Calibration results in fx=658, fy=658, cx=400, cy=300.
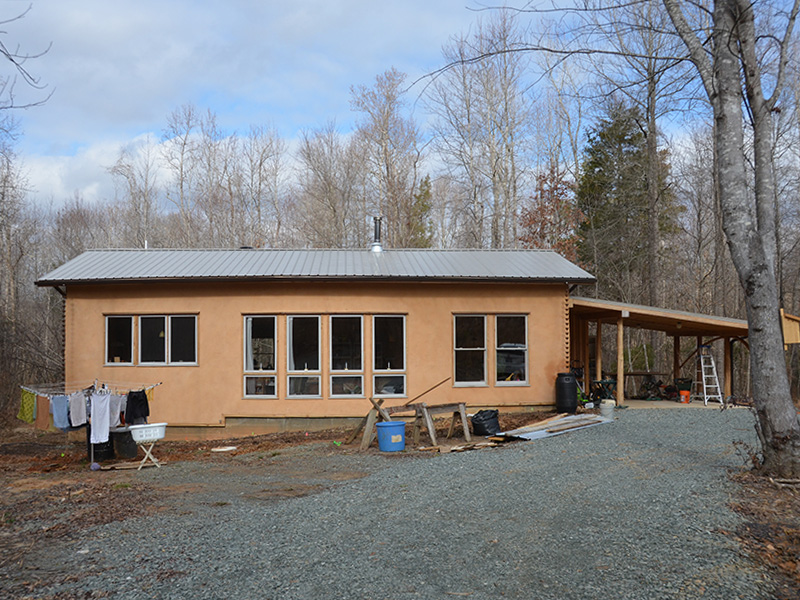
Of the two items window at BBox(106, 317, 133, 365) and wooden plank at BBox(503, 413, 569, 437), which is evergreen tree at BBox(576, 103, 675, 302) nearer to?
wooden plank at BBox(503, 413, 569, 437)

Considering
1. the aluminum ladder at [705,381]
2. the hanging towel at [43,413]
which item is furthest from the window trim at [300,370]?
the aluminum ladder at [705,381]

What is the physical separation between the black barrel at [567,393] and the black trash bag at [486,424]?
2224mm

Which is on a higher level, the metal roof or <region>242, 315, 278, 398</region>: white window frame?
the metal roof

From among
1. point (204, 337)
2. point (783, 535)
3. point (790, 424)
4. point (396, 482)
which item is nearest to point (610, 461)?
point (790, 424)

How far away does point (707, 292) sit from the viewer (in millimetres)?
28125

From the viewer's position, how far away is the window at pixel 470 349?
48.8ft

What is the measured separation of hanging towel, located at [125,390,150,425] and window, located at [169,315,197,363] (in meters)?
2.57

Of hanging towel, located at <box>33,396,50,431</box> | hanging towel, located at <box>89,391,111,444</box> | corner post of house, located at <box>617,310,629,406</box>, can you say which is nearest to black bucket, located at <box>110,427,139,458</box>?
hanging towel, located at <box>89,391,111,444</box>

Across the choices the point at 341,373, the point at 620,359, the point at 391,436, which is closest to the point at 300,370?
the point at 341,373

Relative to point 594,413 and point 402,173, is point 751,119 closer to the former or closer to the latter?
point 594,413

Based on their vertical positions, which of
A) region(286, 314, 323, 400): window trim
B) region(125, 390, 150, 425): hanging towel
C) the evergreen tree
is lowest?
region(125, 390, 150, 425): hanging towel

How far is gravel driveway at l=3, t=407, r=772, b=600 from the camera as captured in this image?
15.5 feet

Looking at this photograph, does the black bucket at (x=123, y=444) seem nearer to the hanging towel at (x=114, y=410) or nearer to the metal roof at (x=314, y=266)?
the hanging towel at (x=114, y=410)

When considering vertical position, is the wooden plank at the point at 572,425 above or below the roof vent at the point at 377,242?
below
